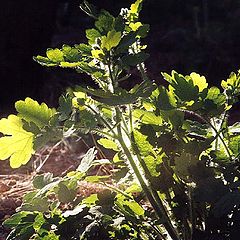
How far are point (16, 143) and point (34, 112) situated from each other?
0.09 metres

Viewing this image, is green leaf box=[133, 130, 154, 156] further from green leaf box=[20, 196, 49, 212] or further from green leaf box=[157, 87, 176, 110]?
green leaf box=[20, 196, 49, 212]

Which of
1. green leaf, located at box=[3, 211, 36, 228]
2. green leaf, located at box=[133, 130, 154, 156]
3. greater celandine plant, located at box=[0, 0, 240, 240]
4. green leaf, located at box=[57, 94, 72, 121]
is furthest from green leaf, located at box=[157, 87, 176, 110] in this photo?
green leaf, located at box=[3, 211, 36, 228]

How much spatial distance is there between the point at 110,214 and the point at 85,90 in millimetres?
371

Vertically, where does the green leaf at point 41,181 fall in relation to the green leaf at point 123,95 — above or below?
below

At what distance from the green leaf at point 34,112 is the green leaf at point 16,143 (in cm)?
2

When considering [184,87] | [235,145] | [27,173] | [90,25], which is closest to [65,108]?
[184,87]

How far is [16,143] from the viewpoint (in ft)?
5.44

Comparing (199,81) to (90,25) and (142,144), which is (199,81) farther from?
(90,25)

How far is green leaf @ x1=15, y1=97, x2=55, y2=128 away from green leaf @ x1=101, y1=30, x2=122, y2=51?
216 millimetres

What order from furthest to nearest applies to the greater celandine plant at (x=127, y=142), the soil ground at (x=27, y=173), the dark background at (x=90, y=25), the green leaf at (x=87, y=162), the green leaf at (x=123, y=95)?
the dark background at (x=90, y=25) < the soil ground at (x=27, y=173) < the green leaf at (x=87, y=162) < the greater celandine plant at (x=127, y=142) < the green leaf at (x=123, y=95)

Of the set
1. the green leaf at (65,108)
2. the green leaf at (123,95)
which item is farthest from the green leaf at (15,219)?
the green leaf at (123,95)

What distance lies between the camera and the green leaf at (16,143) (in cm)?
165

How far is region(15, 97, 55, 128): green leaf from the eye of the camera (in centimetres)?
165

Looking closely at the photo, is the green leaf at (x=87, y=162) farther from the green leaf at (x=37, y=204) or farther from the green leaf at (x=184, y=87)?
the green leaf at (x=184, y=87)
